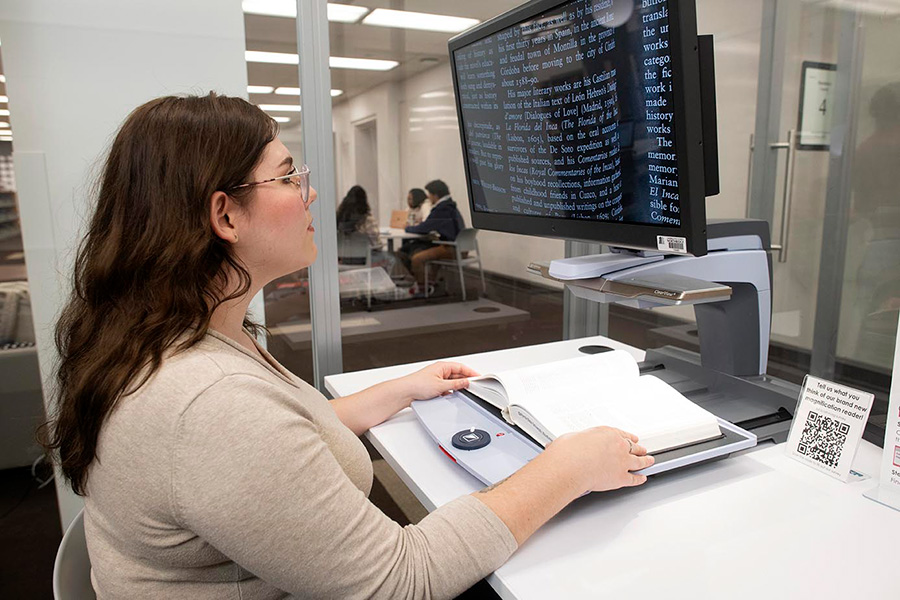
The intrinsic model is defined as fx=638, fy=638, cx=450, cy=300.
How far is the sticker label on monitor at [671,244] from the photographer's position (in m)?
0.99

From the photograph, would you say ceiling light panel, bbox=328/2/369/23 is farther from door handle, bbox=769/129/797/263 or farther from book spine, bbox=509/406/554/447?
door handle, bbox=769/129/797/263

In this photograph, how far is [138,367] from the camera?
0.73 metres

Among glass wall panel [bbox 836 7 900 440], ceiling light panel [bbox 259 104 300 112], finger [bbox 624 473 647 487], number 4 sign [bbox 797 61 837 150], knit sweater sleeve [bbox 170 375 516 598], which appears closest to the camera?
knit sweater sleeve [bbox 170 375 516 598]

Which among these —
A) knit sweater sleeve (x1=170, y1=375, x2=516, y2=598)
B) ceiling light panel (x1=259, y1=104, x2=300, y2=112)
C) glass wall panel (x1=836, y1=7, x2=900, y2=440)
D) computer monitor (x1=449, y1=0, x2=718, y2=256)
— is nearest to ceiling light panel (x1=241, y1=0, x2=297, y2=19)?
ceiling light panel (x1=259, y1=104, x2=300, y2=112)

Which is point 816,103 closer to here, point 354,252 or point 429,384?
point 354,252

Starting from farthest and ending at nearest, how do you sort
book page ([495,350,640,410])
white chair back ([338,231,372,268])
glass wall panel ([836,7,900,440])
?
1. glass wall panel ([836,7,900,440])
2. white chair back ([338,231,372,268])
3. book page ([495,350,640,410])

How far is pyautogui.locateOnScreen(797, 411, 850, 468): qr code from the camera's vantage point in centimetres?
100

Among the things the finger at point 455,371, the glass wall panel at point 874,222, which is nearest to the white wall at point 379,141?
the finger at point 455,371

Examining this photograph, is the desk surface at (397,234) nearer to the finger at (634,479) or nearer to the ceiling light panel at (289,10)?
the ceiling light panel at (289,10)

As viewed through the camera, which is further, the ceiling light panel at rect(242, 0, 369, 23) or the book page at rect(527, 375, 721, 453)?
the ceiling light panel at rect(242, 0, 369, 23)

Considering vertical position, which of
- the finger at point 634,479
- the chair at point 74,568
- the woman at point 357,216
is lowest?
the chair at point 74,568

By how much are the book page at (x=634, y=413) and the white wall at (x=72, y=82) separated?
143 cm

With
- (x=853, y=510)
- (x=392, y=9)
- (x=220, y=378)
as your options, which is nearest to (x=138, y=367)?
(x=220, y=378)

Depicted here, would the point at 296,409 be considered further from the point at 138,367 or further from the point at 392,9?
the point at 392,9
